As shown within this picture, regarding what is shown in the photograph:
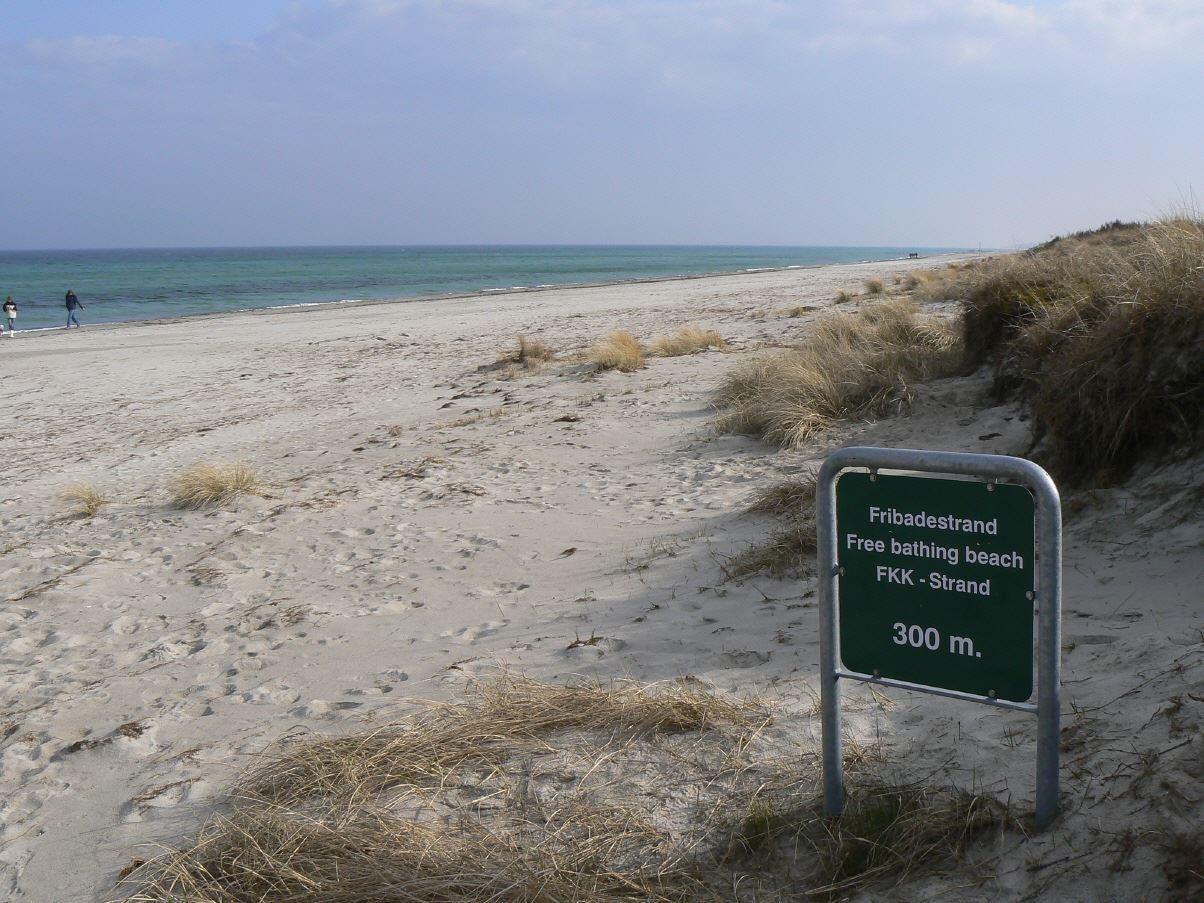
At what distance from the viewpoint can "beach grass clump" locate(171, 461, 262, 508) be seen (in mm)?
7957

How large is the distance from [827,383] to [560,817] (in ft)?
20.9

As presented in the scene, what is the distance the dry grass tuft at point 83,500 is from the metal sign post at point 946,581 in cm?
729

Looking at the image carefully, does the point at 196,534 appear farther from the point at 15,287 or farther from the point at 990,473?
the point at 15,287

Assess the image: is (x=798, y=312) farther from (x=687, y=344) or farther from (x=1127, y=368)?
(x=1127, y=368)

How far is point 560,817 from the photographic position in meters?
2.97

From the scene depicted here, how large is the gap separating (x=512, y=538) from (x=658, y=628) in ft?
6.90

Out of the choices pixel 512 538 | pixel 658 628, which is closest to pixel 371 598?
pixel 512 538

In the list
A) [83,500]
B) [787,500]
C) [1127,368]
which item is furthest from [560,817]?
[83,500]

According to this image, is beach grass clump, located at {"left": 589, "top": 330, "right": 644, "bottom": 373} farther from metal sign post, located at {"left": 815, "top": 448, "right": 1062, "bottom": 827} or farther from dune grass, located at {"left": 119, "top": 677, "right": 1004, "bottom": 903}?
metal sign post, located at {"left": 815, "top": 448, "right": 1062, "bottom": 827}

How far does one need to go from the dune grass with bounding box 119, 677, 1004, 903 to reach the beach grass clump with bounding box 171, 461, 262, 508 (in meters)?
4.73

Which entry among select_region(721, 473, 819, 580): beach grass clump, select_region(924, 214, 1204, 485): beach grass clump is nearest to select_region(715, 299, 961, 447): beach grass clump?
select_region(721, 473, 819, 580): beach grass clump

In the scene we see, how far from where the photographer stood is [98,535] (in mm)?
7512

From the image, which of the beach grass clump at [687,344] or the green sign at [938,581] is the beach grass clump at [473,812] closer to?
the green sign at [938,581]

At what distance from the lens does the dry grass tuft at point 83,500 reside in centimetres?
812
